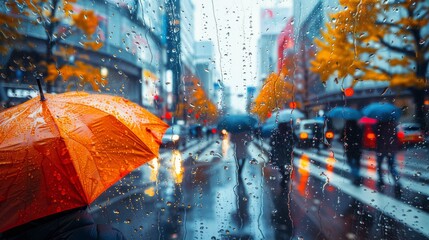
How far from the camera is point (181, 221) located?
153 inches

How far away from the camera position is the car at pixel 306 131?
4012 mm

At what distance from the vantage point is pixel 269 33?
394 centimetres

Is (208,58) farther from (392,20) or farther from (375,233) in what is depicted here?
(375,233)

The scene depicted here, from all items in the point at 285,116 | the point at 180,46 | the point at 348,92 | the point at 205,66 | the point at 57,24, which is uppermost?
the point at 57,24

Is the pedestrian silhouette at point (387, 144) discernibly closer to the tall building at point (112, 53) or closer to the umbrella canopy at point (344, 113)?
the umbrella canopy at point (344, 113)

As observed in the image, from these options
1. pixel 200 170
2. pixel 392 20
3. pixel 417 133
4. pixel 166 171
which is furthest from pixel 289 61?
pixel 166 171

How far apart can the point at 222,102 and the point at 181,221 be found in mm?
1685

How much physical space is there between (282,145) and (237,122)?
0.86 meters

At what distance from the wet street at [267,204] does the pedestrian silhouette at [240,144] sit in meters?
0.08

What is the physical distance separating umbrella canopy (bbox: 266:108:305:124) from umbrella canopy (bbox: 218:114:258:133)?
23 centimetres

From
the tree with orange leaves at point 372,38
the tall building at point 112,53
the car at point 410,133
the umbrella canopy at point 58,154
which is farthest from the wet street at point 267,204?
the umbrella canopy at point 58,154

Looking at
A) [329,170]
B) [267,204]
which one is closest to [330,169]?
[329,170]

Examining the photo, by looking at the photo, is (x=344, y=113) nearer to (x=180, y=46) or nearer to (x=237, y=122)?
(x=237, y=122)

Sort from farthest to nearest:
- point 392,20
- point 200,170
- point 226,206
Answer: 1. point 200,170
2. point 226,206
3. point 392,20
